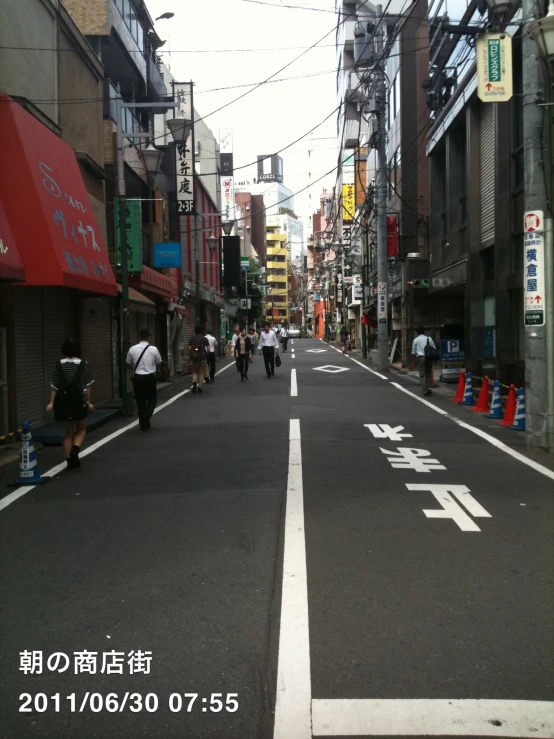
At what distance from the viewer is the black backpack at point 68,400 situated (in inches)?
367

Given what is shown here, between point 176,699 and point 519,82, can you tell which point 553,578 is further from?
point 519,82

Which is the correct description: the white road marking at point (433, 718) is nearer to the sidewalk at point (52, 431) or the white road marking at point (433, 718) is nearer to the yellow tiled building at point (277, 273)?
the sidewalk at point (52, 431)

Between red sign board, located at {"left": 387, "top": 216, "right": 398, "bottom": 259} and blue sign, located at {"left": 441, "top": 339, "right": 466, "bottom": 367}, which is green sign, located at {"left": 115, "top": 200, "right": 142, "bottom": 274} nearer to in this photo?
blue sign, located at {"left": 441, "top": 339, "right": 466, "bottom": 367}

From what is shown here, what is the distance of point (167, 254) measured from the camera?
82.2 feet

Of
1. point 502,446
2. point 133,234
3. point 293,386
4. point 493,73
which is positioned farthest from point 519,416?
point 133,234

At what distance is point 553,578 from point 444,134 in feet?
66.5

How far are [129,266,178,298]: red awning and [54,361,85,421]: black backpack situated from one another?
12049mm

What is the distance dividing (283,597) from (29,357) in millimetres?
9799

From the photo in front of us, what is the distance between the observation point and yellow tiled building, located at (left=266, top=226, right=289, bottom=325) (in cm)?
12662

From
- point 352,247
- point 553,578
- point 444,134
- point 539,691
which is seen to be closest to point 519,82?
point 444,134

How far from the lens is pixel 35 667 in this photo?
3.90 metres

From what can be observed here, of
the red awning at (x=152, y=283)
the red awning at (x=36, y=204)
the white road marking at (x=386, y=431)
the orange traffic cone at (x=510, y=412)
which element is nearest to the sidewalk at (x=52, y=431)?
the red awning at (x=36, y=204)

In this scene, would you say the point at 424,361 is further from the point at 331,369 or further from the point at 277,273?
the point at 277,273

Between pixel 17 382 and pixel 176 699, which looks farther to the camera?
pixel 17 382
